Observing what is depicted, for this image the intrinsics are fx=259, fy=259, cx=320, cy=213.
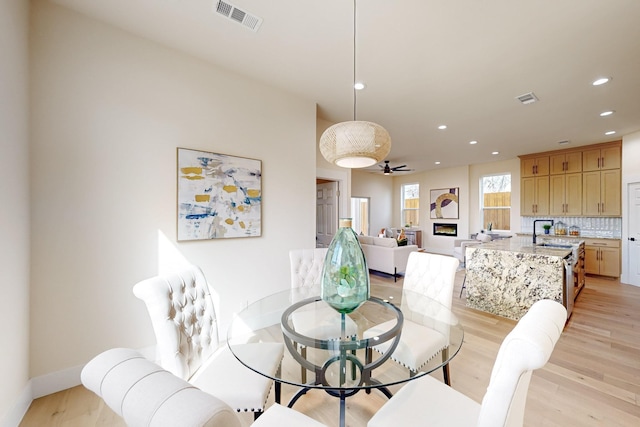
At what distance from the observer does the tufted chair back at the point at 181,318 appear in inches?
53.2

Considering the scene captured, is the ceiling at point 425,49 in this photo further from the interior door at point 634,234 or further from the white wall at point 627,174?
the interior door at point 634,234

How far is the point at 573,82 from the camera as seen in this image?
2906 mm

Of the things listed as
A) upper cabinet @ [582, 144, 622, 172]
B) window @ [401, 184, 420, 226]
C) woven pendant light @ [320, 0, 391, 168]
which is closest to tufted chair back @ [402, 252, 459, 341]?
woven pendant light @ [320, 0, 391, 168]

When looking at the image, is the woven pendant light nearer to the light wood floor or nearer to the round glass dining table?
the round glass dining table

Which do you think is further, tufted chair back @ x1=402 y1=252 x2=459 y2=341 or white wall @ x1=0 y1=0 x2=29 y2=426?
tufted chair back @ x1=402 y1=252 x2=459 y2=341

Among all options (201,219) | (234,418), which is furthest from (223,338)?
(234,418)

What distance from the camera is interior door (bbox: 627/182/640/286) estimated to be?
185 inches

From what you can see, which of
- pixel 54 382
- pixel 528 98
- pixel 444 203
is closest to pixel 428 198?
pixel 444 203

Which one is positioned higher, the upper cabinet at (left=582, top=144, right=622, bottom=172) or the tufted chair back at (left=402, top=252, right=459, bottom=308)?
the upper cabinet at (left=582, top=144, right=622, bottom=172)

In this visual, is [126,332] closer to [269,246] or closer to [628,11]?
[269,246]

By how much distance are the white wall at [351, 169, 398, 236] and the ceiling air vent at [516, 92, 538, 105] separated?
16.6 feet

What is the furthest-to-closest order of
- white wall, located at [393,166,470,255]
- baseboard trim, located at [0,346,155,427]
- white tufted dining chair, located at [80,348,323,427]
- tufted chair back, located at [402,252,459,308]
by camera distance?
white wall, located at [393,166,470,255]
tufted chair back, located at [402,252,459,308]
baseboard trim, located at [0,346,155,427]
white tufted dining chair, located at [80,348,323,427]

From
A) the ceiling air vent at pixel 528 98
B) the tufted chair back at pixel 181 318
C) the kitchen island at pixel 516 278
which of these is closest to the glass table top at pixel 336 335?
the tufted chair back at pixel 181 318

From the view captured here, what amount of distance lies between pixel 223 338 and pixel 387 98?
3.41m
